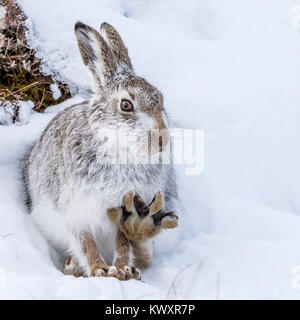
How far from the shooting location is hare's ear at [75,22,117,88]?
11.8 feet

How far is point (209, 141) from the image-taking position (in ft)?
16.0

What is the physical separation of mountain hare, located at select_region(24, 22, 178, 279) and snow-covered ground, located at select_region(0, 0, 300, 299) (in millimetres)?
210

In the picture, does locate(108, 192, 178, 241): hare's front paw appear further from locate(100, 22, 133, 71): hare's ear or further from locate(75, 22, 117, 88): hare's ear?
locate(100, 22, 133, 71): hare's ear

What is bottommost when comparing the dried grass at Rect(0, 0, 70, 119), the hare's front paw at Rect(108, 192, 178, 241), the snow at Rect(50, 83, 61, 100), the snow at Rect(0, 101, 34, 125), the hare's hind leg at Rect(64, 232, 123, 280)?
the hare's hind leg at Rect(64, 232, 123, 280)

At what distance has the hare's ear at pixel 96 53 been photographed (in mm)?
3596

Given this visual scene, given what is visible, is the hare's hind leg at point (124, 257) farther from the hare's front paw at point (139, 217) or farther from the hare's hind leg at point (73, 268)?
the hare's hind leg at point (73, 268)

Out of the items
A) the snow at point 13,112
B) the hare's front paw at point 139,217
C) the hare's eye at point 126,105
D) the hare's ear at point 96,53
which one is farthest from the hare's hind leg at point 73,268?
the snow at point 13,112

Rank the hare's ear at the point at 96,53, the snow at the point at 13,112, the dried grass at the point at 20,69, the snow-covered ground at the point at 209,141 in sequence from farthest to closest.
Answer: the dried grass at the point at 20,69 < the snow at the point at 13,112 < the hare's ear at the point at 96,53 < the snow-covered ground at the point at 209,141

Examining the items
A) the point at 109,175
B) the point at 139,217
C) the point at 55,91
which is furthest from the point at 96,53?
the point at 55,91

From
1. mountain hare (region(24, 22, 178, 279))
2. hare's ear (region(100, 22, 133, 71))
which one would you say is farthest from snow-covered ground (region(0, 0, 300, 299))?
hare's ear (region(100, 22, 133, 71))

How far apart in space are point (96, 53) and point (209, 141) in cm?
161

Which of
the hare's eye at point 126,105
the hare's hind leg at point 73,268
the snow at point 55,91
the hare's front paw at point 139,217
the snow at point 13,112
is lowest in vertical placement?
the hare's hind leg at point 73,268

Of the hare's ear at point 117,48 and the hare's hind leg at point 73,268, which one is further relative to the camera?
the hare's ear at point 117,48

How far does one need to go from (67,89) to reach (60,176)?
1571mm
